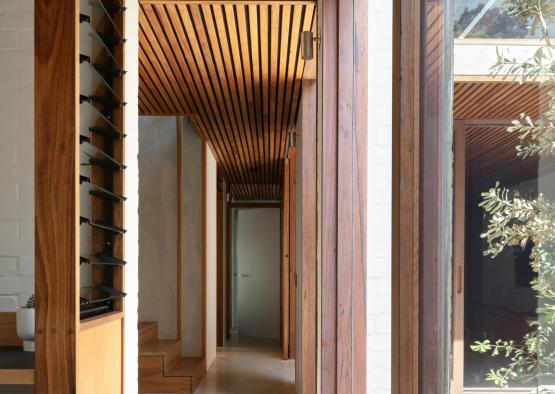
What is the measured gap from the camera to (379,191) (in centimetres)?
270

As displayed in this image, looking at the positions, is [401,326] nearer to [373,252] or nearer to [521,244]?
[521,244]

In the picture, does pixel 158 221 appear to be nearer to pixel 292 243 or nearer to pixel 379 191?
pixel 292 243

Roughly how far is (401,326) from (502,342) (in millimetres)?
418

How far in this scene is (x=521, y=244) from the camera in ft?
2.21

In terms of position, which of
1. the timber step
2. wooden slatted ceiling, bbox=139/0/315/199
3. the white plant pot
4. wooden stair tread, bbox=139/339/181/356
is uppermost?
wooden slatted ceiling, bbox=139/0/315/199

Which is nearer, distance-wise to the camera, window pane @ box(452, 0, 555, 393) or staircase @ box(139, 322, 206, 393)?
window pane @ box(452, 0, 555, 393)

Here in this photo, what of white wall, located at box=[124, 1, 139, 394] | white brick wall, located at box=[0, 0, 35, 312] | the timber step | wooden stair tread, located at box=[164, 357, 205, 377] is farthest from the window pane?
the timber step

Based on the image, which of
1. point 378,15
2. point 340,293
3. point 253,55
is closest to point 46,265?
point 340,293

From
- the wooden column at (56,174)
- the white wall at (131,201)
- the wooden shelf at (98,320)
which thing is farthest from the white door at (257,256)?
the wooden column at (56,174)

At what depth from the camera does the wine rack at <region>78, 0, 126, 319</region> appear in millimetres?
2312

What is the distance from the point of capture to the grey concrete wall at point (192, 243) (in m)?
7.67

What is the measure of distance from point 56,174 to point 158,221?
5.52 metres

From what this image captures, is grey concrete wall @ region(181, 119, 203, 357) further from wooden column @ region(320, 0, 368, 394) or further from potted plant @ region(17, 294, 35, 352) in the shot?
potted plant @ region(17, 294, 35, 352)

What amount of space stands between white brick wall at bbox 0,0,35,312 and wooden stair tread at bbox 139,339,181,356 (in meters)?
3.66
